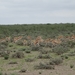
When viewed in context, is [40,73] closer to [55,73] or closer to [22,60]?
[55,73]

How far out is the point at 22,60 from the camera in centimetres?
1870

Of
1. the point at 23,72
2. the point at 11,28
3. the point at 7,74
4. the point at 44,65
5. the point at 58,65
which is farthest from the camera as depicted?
the point at 11,28

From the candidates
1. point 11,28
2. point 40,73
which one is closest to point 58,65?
point 40,73

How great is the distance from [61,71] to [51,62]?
1769 mm

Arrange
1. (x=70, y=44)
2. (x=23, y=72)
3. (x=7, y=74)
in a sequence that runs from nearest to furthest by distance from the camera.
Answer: (x=7, y=74)
(x=23, y=72)
(x=70, y=44)

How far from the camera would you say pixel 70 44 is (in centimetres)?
2683

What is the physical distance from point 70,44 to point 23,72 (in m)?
12.8

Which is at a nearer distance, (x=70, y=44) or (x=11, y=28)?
(x=70, y=44)

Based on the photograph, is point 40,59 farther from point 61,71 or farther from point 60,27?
point 60,27

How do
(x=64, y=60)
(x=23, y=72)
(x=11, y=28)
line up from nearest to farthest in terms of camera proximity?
(x=23, y=72), (x=64, y=60), (x=11, y=28)

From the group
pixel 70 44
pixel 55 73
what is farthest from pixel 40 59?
pixel 70 44

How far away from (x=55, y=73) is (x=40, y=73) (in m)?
0.73

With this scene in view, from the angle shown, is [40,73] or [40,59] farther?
[40,59]

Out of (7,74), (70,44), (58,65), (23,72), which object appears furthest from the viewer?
(70,44)
